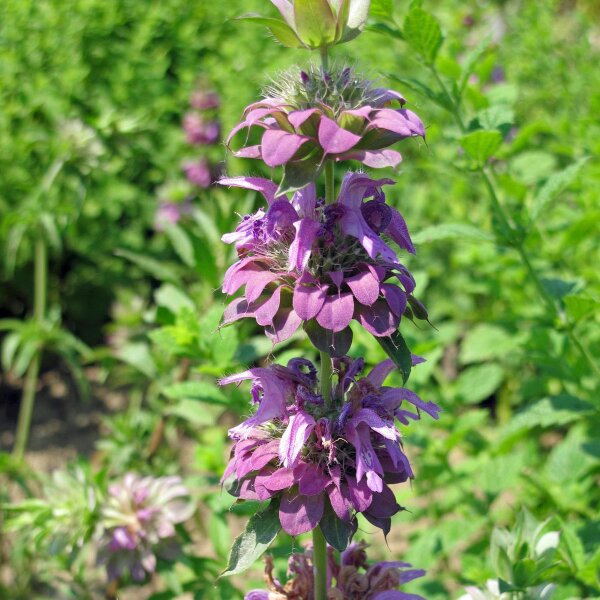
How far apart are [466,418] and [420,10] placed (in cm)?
127

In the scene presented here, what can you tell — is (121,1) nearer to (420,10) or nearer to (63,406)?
(63,406)

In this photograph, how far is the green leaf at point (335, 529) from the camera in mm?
1115

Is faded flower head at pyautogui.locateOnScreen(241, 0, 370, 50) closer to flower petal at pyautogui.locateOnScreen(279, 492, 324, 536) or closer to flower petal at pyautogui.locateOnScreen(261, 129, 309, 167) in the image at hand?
flower petal at pyautogui.locateOnScreen(261, 129, 309, 167)

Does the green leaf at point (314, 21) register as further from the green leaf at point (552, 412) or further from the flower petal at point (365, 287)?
the green leaf at point (552, 412)

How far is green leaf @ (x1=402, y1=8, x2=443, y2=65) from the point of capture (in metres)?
1.67

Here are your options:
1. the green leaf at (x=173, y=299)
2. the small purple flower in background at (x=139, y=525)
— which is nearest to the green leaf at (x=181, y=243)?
the green leaf at (x=173, y=299)

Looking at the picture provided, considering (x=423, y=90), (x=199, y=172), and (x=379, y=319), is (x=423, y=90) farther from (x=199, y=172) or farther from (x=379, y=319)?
(x=199, y=172)

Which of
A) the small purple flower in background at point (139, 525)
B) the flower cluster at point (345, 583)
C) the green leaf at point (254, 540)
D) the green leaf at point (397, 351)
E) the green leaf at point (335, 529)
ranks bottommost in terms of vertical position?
the small purple flower in background at point (139, 525)

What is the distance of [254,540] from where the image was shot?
1.16 m

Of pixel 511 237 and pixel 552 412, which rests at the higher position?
pixel 511 237

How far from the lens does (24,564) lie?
287 centimetres

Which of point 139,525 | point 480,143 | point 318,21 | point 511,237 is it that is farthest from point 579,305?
point 139,525

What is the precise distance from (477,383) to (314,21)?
1.72 meters

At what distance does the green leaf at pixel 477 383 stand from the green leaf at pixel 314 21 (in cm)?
166
